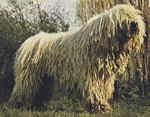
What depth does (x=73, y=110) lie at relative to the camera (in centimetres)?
996

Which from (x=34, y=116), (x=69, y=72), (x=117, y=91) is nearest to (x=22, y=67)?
(x=69, y=72)

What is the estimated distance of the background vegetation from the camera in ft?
37.2

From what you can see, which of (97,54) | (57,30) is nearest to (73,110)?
(97,54)

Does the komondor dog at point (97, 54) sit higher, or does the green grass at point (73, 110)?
the komondor dog at point (97, 54)

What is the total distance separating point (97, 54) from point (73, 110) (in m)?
1.37

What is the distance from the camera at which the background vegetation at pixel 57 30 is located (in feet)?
37.2

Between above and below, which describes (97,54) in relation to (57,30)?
below

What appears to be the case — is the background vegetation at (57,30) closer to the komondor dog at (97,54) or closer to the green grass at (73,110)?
the green grass at (73,110)

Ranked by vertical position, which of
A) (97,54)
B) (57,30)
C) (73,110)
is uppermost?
(57,30)

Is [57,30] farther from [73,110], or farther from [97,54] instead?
[97,54]

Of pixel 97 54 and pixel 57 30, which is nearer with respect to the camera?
pixel 97 54

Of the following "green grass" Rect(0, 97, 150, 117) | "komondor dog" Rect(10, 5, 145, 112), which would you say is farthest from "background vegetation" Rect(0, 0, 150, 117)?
"komondor dog" Rect(10, 5, 145, 112)

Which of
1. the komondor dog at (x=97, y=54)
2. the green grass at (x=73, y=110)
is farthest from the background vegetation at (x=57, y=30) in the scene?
the komondor dog at (x=97, y=54)

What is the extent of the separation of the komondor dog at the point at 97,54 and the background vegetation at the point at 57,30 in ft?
3.71
